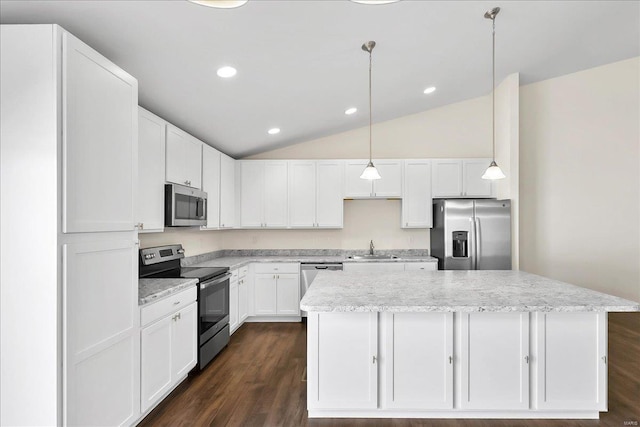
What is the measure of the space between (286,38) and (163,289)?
2.05 m

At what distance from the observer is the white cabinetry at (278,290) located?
516 cm

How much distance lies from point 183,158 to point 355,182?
252 cm

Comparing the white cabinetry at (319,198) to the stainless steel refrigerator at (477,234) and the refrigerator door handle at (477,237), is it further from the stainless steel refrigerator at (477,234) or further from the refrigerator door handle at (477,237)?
the refrigerator door handle at (477,237)

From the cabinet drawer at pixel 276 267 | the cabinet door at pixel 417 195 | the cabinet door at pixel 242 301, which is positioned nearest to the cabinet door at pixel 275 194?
the cabinet drawer at pixel 276 267

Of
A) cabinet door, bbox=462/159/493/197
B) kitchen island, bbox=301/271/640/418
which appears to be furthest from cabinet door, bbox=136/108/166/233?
cabinet door, bbox=462/159/493/197

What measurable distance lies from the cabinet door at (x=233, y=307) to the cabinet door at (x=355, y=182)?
2.01 metres

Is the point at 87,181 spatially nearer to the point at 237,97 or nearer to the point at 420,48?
the point at 237,97

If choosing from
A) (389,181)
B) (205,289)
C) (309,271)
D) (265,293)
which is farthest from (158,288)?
(389,181)

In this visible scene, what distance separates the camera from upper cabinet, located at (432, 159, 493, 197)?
17.5 ft

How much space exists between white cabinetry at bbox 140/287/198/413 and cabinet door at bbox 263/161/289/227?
90.6 inches

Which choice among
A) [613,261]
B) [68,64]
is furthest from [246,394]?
[613,261]

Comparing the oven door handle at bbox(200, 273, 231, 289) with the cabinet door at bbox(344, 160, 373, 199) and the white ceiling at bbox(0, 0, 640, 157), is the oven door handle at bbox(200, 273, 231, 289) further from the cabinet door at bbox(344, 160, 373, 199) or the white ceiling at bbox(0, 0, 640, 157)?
the cabinet door at bbox(344, 160, 373, 199)

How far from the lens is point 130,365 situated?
7.68 ft

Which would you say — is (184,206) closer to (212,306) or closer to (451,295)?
(212,306)
